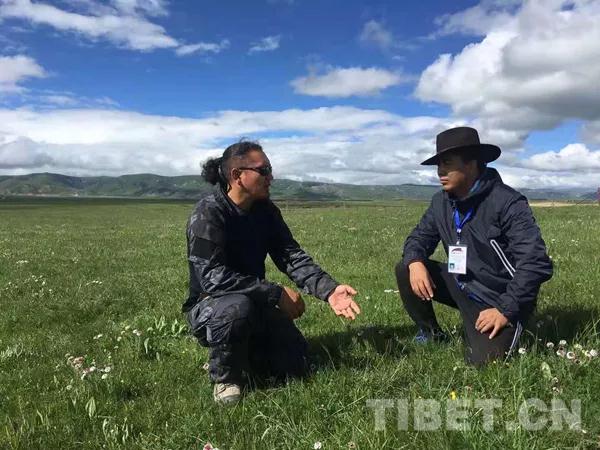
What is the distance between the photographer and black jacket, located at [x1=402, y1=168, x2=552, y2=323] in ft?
16.7

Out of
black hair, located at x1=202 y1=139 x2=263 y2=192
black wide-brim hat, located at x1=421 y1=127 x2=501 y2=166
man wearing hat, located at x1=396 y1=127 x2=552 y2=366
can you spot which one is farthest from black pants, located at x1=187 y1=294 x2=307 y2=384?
black wide-brim hat, located at x1=421 y1=127 x2=501 y2=166

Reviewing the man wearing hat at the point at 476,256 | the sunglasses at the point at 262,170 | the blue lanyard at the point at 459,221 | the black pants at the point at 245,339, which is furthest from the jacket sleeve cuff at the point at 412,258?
the sunglasses at the point at 262,170

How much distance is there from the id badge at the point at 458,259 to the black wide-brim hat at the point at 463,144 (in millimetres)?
1031

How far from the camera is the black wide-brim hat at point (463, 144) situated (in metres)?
5.58

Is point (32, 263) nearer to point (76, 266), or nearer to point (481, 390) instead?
point (76, 266)

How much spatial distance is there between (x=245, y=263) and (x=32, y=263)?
43.6 feet

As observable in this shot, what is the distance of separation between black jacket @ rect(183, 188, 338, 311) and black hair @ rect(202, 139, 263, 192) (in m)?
0.15

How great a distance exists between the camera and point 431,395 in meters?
4.32

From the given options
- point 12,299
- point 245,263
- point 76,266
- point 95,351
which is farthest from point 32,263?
point 245,263

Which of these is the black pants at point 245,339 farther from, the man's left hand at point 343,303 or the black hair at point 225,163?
the black hair at point 225,163

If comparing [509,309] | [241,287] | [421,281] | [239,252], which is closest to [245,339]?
[241,287]

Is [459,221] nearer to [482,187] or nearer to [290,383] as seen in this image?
[482,187]

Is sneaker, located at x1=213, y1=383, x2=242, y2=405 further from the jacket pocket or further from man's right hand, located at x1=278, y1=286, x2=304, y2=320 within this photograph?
the jacket pocket

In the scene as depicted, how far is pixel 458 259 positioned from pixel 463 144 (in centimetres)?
130
